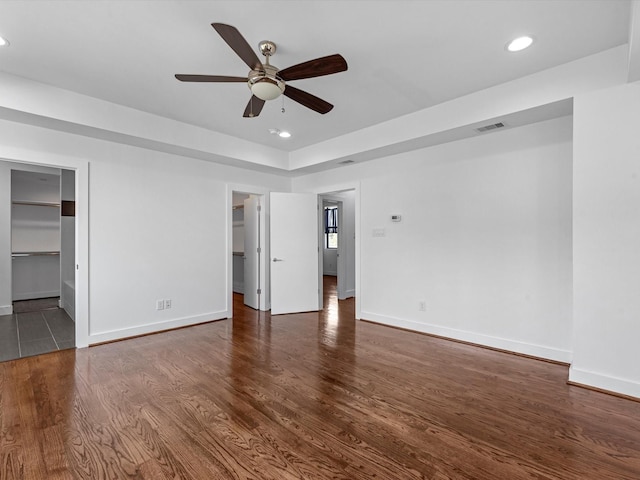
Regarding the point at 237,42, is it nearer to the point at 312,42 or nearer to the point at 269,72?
the point at 269,72

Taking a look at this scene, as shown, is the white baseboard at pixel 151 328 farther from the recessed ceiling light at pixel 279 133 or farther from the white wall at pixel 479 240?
the recessed ceiling light at pixel 279 133

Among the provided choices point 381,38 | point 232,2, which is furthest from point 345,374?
point 232,2

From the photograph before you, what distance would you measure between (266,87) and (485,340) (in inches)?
141

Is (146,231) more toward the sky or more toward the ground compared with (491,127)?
more toward the ground

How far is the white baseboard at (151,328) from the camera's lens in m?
3.84

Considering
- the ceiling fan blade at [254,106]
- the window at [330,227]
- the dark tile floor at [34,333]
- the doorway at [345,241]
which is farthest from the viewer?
the window at [330,227]

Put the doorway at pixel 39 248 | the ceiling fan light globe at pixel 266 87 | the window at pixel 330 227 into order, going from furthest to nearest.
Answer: the window at pixel 330 227 < the doorway at pixel 39 248 < the ceiling fan light globe at pixel 266 87

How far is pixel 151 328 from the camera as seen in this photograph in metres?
4.28

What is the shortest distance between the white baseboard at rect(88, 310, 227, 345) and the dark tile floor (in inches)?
11.0

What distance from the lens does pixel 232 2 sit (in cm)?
205

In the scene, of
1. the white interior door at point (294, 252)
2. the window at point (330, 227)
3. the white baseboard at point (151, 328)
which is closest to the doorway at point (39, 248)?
the white baseboard at point (151, 328)

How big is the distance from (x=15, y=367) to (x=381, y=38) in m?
4.51

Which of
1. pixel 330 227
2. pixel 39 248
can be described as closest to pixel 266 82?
pixel 39 248

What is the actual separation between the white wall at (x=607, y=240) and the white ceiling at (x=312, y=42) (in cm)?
57
